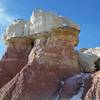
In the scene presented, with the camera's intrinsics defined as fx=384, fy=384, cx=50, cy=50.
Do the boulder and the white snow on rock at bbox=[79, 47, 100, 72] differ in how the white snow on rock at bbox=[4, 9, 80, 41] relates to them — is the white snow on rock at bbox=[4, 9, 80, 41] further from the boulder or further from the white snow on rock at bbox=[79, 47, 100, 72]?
the white snow on rock at bbox=[79, 47, 100, 72]

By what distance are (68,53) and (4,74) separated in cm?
475

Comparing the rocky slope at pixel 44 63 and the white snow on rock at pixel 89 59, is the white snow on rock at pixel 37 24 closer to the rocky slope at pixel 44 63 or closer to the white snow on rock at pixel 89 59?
the rocky slope at pixel 44 63

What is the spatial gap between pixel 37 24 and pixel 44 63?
9.09 ft

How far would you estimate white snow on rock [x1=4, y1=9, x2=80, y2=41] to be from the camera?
23.0 meters

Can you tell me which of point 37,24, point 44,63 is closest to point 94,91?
point 44,63

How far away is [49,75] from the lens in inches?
859

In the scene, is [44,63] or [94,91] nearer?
[94,91]

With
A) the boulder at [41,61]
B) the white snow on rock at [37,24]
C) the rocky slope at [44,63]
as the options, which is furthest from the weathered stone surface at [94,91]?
the white snow on rock at [37,24]

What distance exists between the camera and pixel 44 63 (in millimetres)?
22109

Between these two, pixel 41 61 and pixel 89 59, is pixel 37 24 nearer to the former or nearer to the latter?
pixel 41 61

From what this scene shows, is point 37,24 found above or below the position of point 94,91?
above

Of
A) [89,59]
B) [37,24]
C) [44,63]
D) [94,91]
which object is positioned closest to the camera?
[94,91]

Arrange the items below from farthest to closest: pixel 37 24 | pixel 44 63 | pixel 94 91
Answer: pixel 37 24, pixel 44 63, pixel 94 91

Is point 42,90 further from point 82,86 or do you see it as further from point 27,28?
point 27,28
